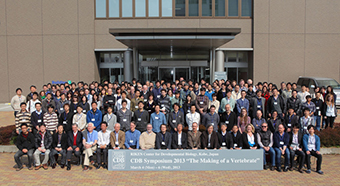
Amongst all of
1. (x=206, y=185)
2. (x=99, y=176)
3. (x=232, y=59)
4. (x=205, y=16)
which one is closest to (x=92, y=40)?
(x=205, y=16)

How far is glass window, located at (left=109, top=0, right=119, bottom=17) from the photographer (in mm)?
21188

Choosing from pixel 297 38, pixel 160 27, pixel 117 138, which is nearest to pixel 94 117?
pixel 117 138

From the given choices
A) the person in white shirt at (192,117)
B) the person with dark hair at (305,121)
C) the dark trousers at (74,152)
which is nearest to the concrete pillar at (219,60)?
the person with dark hair at (305,121)

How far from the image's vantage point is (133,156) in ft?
22.5

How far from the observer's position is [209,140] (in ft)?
24.7

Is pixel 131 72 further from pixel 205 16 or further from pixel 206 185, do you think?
pixel 206 185

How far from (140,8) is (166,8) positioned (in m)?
2.13

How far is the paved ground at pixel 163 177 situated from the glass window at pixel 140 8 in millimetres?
16421

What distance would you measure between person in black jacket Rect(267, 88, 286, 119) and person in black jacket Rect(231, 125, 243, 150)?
226cm

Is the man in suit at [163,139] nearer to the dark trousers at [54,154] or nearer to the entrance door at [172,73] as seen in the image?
the dark trousers at [54,154]

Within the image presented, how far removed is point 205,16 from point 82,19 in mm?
10037

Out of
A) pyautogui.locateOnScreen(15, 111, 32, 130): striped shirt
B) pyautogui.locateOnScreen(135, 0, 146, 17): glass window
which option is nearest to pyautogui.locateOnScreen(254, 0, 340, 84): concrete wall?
pyautogui.locateOnScreen(135, 0, 146, 17): glass window

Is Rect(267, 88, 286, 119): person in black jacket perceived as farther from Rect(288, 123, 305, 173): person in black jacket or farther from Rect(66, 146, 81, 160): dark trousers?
Rect(66, 146, 81, 160): dark trousers

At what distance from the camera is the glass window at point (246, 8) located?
69.1 feet
